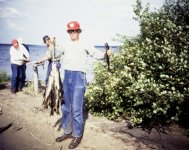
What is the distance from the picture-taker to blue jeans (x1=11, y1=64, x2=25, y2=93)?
37.5ft

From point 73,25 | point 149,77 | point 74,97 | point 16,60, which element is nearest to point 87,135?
point 74,97

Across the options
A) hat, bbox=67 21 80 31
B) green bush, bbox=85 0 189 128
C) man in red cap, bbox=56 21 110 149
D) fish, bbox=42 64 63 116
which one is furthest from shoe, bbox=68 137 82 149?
hat, bbox=67 21 80 31

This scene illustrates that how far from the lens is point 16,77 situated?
452 inches

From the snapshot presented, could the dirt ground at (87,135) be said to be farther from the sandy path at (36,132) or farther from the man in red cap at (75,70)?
the man in red cap at (75,70)

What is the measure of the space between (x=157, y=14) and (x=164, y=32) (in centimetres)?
113

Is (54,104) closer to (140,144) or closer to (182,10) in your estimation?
(140,144)

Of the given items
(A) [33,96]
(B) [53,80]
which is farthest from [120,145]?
(A) [33,96]

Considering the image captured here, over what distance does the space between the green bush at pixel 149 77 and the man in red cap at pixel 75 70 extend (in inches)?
61.4

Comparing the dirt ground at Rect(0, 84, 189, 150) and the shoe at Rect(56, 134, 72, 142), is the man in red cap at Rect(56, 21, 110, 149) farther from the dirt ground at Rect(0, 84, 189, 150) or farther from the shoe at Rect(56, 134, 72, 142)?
the dirt ground at Rect(0, 84, 189, 150)

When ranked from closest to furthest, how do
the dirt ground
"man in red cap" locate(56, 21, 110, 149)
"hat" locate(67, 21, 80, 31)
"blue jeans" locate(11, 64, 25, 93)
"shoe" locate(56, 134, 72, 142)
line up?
"hat" locate(67, 21, 80, 31) → "man in red cap" locate(56, 21, 110, 149) → the dirt ground → "shoe" locate(56, 134, 72, 142) → "blue jeans" locate(11, 64, 25, 93)

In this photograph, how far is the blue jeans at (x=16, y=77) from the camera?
11438mm

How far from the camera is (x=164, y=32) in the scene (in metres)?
7.06

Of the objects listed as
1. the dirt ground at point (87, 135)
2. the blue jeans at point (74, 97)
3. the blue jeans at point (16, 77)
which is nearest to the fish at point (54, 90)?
the blue jeans at point (74, 97)

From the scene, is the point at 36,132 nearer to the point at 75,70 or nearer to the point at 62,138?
the point at 62,138
